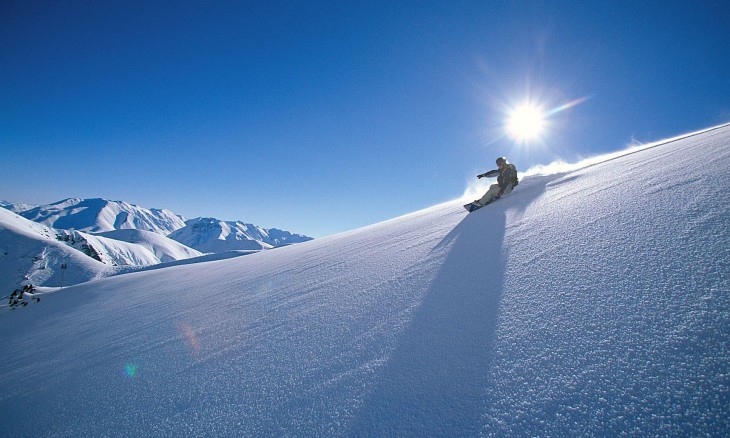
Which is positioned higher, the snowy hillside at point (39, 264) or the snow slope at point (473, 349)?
the snowy hillside at point (39, 264)

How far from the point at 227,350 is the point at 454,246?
249cm

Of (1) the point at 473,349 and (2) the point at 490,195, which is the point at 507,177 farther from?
(1) the point at 473,349

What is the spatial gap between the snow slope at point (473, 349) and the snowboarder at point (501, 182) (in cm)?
249

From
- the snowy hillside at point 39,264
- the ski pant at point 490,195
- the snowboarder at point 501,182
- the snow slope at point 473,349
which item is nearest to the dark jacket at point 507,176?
the snowboarder at point 501,182

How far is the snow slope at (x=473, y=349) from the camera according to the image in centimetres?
92

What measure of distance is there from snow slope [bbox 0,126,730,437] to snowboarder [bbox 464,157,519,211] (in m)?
2.49

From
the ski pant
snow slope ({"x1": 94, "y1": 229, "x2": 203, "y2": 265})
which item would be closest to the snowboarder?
the ski pant

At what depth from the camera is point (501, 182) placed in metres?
5.95

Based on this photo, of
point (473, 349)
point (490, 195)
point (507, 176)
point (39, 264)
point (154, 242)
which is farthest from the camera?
point (154, 242)

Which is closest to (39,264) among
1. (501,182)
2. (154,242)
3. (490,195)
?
(490,195)

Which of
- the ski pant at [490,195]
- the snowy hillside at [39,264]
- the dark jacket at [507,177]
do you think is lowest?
the ski pant at [490,195]

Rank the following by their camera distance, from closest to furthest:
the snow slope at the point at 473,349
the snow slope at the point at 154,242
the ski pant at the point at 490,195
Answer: the snow slope at the point at 473,349, the ski pant at the point at 490,195, the snow slope at the point at 154,242

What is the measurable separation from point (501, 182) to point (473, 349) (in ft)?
17.8

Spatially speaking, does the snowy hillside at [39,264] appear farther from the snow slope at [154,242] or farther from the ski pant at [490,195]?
the snow slope at [154,242]
